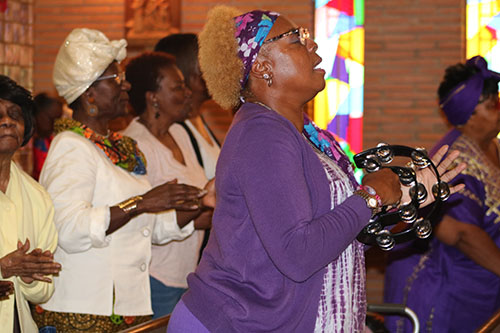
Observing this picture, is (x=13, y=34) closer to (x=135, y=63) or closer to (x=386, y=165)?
(x=135, y=63)

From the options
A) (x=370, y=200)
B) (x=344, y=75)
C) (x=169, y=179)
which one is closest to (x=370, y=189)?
(x=370, y=200)

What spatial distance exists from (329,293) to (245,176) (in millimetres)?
448

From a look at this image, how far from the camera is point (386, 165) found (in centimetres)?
241

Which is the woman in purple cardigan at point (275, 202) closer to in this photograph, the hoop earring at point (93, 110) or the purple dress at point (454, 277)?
the hoop earring at point (93, 110)

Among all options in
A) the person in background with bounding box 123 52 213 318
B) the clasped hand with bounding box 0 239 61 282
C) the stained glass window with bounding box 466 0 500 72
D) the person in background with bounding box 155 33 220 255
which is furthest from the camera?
the stained glass window with bounding box 466 0 500 72

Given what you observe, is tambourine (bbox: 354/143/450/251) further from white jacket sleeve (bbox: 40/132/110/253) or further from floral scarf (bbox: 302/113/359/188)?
white jacket sleeve (bbox: 40/132/110/253)

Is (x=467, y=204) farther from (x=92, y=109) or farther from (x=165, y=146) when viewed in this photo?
(x=92, y=109)

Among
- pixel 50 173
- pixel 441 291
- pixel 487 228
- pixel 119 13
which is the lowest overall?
pixel 441 291

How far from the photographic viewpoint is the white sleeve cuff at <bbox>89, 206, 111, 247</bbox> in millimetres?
3357

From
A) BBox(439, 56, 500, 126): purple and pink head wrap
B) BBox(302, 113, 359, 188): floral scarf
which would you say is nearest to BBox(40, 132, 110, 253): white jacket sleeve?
BBox(302, 113, 359, 188): floral scarf

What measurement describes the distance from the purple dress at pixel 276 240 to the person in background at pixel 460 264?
2.28 metres

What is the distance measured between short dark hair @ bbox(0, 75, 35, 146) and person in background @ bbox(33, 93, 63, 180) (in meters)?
3.77

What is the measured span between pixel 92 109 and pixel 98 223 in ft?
2.34

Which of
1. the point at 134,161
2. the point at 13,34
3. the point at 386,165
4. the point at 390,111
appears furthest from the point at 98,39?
the point at 390,111
